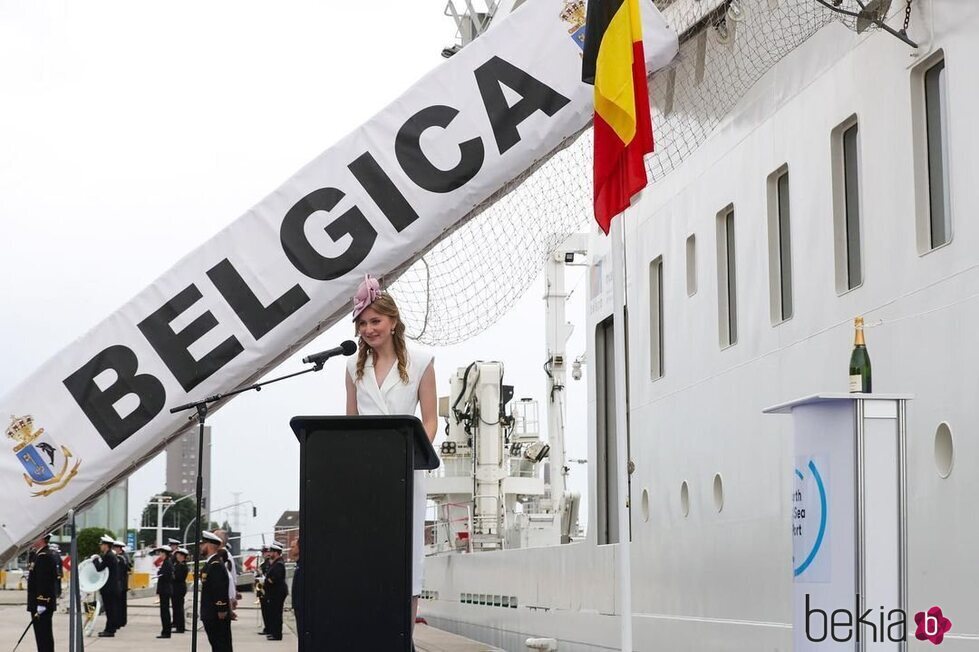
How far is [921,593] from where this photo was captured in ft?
20.5

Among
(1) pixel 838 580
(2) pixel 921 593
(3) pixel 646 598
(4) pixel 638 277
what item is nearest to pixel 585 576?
(3) pixel 646 598

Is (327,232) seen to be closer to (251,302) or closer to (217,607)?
(251,302)

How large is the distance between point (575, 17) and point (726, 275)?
91.8 inches

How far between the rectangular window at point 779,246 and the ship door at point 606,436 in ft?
15.0

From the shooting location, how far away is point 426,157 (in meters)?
8.54

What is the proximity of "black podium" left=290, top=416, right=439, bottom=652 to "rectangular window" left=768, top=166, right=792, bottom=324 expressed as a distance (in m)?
4.75

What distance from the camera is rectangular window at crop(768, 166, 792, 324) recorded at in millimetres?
8766

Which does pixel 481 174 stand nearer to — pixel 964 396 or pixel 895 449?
pixel 964 396

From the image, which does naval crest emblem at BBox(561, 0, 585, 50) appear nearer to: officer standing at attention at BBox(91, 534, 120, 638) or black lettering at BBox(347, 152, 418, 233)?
black lettering at BBox(347, 152, 418, 233)

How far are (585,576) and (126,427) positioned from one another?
6389 millimetres

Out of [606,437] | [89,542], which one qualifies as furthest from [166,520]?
[606,437]

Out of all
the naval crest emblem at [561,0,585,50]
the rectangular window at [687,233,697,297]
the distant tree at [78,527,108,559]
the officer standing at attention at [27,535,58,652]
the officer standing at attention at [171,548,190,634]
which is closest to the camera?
the naval crest emblem at [561,0,585,50]

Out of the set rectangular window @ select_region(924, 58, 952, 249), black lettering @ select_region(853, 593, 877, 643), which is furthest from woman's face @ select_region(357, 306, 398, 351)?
rectangular window @ select_region(924, 58, 952, 249)

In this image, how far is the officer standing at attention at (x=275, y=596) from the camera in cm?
2192
